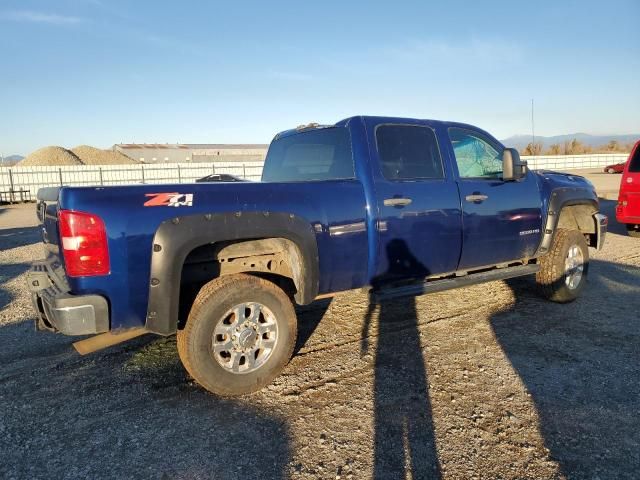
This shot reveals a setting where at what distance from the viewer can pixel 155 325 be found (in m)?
3.04

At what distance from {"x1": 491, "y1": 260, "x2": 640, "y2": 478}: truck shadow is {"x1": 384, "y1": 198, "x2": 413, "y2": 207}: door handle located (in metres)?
1.59

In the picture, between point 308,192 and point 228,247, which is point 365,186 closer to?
point 308,192

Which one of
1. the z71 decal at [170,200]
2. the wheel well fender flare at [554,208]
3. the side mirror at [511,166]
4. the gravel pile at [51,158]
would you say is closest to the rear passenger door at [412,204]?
the side mirror at [511,166]

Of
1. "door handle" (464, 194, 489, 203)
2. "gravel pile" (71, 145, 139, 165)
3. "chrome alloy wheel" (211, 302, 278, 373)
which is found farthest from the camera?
"gravel pile" (71, 145, 139, 165)

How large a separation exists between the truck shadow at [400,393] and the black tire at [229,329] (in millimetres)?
795

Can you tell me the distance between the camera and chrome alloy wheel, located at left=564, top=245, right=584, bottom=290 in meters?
5.46

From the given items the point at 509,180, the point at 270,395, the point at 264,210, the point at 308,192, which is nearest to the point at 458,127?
the point at 509,180

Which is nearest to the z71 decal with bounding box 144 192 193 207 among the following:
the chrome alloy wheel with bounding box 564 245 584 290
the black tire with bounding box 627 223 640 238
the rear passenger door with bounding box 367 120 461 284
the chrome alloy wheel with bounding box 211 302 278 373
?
the chrome alloy wheel with bounding box 211 302 278 373

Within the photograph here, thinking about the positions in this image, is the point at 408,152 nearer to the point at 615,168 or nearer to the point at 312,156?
the point at 312,156

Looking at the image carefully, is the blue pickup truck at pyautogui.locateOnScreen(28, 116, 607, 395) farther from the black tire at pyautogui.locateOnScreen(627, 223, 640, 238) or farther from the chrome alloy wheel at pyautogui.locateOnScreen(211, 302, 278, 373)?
the black tire at pyautogui.locateOnScreen(627, 223, 640, 238)

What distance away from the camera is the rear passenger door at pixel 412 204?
390 centimetres

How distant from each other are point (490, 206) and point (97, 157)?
66.0 meters

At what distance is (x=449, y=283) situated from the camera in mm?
4340

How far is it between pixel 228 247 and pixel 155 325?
0.75 metres
